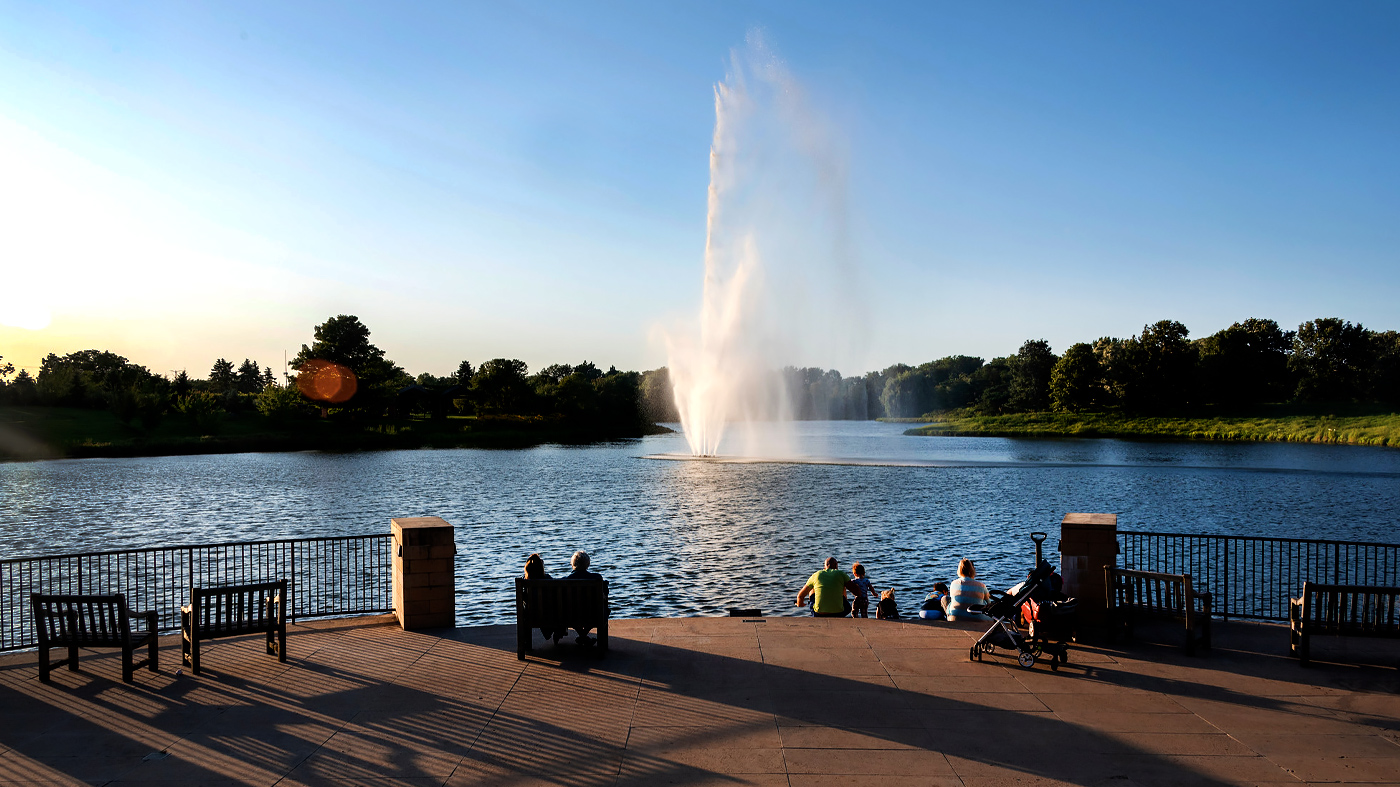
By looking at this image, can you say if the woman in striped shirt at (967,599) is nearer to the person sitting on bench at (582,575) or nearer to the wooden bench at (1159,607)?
the wooden bench at (1159,607)

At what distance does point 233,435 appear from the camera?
88.0 meters

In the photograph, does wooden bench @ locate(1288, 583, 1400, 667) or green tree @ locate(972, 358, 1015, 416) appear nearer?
wooden bench @ locate(1288, 583, 1400, 667)

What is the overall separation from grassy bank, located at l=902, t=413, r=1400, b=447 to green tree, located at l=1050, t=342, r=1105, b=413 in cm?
584

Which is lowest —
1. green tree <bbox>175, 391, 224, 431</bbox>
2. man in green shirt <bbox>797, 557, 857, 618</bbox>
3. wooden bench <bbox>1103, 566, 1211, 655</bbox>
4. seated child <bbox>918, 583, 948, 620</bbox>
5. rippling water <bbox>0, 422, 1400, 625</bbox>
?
rippling water <bbox>0, 422, 1400, 625</bbox>

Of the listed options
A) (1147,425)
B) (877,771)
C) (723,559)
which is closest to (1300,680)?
(877,771)

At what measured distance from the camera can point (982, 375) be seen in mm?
184875

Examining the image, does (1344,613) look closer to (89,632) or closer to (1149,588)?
(1149,588)

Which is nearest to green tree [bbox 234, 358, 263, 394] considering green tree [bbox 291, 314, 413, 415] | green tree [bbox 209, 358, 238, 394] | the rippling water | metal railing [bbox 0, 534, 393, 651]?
green tree [bbox 209, 358, 238, 394]

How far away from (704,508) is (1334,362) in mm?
130685

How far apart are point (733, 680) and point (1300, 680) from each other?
19.6 feet

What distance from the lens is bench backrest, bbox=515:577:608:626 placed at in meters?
9.37

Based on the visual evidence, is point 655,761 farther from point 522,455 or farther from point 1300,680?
point 522,455

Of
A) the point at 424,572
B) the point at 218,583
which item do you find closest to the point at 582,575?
the point at 424,572

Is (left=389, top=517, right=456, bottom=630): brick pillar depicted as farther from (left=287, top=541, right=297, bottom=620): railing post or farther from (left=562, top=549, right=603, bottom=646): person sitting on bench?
(left=562, top=549, right=603, bottom=646): person sitting on bench
